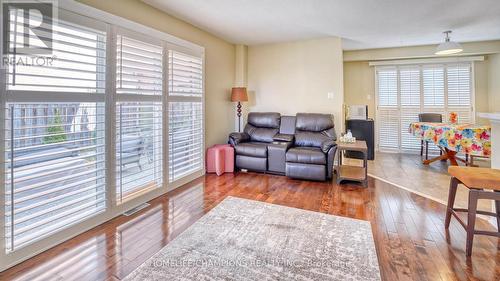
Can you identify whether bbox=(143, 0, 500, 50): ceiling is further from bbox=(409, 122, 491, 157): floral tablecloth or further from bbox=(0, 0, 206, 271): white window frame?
bbox=(409, 122, 491, 157): floral tablecloth

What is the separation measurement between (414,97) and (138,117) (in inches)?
243

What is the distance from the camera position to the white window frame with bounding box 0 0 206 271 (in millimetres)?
1809

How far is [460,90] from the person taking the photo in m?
5.66

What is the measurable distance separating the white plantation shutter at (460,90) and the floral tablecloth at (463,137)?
196cm

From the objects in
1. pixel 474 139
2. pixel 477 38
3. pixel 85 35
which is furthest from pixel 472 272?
pixel 477 38

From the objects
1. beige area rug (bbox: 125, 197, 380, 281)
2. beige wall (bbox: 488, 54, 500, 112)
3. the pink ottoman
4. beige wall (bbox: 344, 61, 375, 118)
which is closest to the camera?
beige area rug (bbox: 125, 197, 380, 281)

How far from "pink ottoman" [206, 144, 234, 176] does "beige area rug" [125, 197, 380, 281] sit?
163 centimetres

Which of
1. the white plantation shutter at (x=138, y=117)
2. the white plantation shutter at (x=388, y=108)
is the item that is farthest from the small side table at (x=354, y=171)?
the white plantation shutter at (x=388, y=108)

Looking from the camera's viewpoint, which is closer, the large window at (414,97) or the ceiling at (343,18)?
the ceiling at (343,18)

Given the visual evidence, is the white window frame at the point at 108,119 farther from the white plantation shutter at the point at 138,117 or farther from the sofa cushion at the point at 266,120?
the sofa cushion at the point at 266,120

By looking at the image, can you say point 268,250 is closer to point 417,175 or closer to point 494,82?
point 417,175

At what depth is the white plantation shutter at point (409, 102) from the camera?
Answer: 5988mm

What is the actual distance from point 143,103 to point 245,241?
6.60 feet

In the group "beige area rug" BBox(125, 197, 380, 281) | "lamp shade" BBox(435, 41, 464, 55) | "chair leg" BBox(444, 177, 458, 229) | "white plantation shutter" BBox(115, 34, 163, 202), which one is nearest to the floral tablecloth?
"lamp shade" BBox(435, 41, 464, 55)
